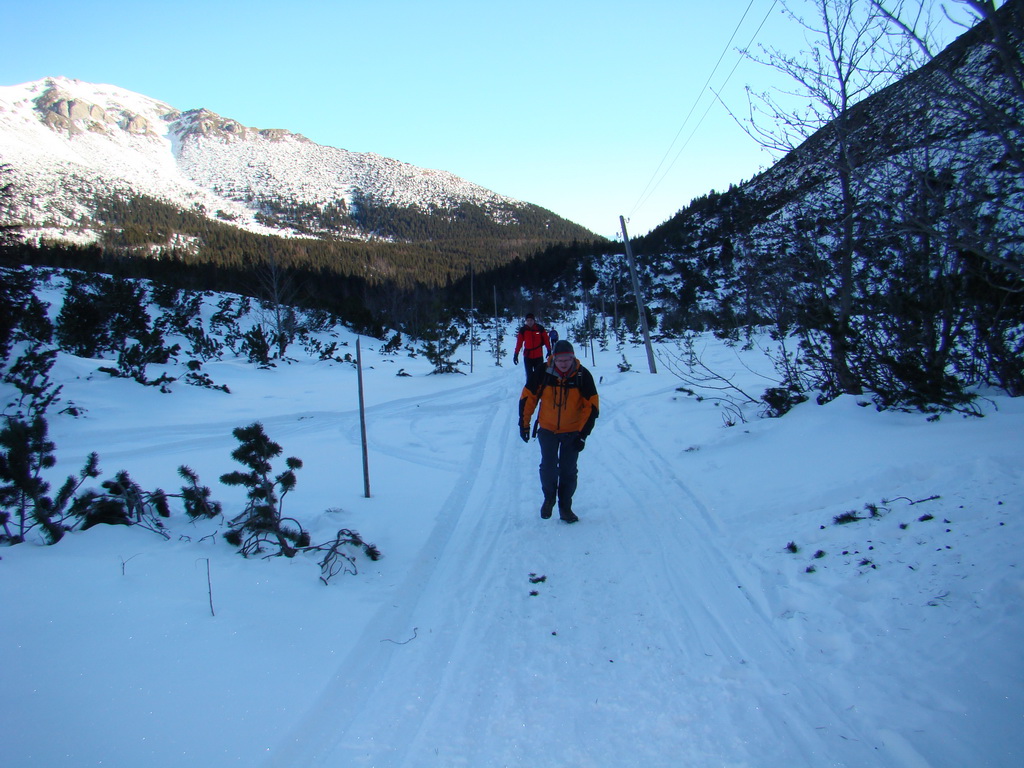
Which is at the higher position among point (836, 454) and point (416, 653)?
point (836, 454)

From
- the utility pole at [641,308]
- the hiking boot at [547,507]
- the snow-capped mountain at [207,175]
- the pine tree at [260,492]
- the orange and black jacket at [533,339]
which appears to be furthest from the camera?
the snow-capped mountain at [207,175]

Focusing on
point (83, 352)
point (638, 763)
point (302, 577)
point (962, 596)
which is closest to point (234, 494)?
point (302, 577)

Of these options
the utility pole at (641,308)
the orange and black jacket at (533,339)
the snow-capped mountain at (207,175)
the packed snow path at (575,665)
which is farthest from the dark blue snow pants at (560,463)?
the snow-capped mountain at (207,175)

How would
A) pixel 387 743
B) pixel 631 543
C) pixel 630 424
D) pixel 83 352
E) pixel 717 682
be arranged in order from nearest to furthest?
pixel 387 743, pixel 717 682, pixel 631 543, pixel 630 424, pixel 83 352

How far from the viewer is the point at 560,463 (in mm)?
4762

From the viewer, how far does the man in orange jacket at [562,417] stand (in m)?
4.62

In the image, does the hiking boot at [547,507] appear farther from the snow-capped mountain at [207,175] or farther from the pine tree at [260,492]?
the snow-capped mountain at [207,175]

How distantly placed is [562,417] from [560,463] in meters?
0.47

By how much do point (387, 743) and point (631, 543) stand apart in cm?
258

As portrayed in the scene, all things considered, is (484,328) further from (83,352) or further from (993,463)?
(993,463)

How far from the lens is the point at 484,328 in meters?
53.1

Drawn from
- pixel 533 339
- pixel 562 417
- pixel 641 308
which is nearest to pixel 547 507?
pixel 562 417

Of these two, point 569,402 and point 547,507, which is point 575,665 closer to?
point 547,507

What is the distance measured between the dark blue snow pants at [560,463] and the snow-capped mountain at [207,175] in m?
129
